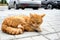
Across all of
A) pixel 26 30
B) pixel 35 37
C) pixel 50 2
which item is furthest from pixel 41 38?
pixel 50 2

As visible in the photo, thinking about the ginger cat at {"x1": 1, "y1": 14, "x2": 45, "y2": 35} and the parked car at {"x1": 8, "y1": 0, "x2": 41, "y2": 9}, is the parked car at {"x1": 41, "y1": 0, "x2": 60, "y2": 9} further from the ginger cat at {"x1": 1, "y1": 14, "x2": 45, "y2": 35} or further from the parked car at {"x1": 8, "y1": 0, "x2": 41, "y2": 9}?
the ginger cat at {"x1": 1, "y1": 14, "x2": 45, "y2": 35}

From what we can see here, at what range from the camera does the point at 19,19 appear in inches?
166

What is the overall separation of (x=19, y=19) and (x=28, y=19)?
241 mm

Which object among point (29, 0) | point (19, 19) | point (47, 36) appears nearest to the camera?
point (47, 36)

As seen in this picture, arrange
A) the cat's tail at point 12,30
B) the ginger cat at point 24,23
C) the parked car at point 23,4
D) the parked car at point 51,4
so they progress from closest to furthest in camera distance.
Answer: the cat's tail at point 12,30
the ginger cat at point 24,23
the parked car at point 23,4
the parked car at point 51,4

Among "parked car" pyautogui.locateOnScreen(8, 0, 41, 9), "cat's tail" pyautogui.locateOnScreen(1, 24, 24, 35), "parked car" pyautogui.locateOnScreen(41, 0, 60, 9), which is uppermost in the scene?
"cat's tail" pyautogui.locateOnScreen(1, 24, 24, 35)

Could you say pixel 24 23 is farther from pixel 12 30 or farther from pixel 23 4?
pixel 23 4

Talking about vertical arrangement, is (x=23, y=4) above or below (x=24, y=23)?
below

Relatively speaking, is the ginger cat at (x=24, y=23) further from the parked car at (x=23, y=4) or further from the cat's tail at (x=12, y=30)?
the parked car at (x=23, y=4)

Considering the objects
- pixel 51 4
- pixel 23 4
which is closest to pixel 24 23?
pixel 23 4

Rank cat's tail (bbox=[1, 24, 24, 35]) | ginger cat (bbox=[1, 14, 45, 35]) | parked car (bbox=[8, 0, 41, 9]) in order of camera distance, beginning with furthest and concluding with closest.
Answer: parked car (bbox=[8, 0, 41, 9])
ginger cat (bbox=[1, 14, 45, 35])
cat's tail (bbox=[1, 24, 24, 35])

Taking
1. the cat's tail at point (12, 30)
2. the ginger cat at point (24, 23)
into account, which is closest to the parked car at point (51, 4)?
the ginger cat at point (24, 23)

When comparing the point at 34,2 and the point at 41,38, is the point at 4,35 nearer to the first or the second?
the point at 41,38

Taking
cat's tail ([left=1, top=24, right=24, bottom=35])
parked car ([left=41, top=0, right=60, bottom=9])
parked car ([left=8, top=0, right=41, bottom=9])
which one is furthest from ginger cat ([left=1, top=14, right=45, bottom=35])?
parked car ([left=41, top=0, right=60, bottom=9])
